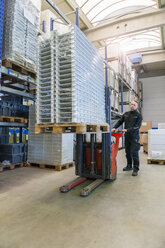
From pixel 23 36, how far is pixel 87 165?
3.43 m

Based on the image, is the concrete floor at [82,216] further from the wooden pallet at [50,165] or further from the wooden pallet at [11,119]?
the wooden pallet at [11,119]

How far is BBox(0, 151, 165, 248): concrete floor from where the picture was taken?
1701 millimetres

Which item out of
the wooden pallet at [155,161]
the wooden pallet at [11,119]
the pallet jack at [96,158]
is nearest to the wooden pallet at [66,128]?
the pallet jack at [96,158]

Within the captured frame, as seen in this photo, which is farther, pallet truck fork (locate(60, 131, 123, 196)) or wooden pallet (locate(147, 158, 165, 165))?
wooden pallet (locate(147, 158, 165, 165))

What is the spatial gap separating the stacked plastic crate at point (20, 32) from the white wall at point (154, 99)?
40.1 feet

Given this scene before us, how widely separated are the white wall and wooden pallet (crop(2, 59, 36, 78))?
1207 centimetres

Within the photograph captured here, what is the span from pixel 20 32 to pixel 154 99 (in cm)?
1289

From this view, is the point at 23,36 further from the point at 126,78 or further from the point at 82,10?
the point at 126,78

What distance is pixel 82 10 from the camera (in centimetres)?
845

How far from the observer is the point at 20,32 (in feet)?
13.3

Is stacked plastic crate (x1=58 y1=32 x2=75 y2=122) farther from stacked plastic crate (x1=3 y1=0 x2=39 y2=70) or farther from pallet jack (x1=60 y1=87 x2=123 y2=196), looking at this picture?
stacked plastic crate (x1=3 y1=0 x2=39 y2=70)

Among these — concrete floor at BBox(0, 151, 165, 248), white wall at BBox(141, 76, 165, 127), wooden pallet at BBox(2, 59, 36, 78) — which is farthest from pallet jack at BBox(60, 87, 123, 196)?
white wall at BBox(141, 76, 165, 127)

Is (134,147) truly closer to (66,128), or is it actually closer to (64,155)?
(64,155)

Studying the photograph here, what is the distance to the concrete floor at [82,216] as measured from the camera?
170 centimetres
